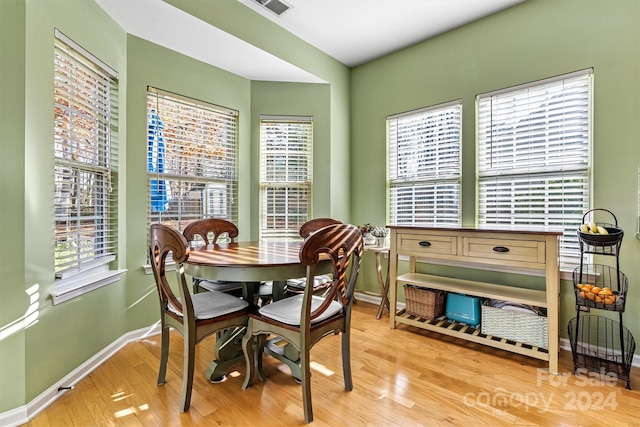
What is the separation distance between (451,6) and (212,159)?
104 inches

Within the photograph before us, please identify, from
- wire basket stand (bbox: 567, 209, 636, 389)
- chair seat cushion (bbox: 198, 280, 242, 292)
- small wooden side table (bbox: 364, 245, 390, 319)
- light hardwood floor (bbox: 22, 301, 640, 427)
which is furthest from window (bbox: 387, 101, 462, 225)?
chair seat cushion (bbox: 198, 280, 242, 292)

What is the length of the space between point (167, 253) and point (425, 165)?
2.63m

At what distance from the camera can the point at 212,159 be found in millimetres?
3227

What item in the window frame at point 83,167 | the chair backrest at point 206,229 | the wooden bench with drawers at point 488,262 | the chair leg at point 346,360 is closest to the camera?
the chair leg at point 346,360

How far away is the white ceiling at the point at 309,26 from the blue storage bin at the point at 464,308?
2.55m

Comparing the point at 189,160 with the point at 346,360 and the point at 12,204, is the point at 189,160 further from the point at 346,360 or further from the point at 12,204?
the point at 346,360

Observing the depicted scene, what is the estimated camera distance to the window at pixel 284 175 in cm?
362

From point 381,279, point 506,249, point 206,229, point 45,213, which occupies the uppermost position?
point 45,213

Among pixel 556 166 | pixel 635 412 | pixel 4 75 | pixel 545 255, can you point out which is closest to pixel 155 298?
pixel 4 75

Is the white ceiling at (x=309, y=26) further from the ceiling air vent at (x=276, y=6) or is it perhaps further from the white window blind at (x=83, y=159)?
the white window blind at (x=83, y=159)

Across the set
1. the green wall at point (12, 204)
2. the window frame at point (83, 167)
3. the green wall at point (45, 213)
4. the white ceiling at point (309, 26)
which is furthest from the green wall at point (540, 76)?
the green wall at point (12, 204)

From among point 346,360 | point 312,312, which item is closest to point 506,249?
point 346,360

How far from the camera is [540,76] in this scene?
8.51ft

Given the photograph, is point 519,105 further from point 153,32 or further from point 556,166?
point 153,32
